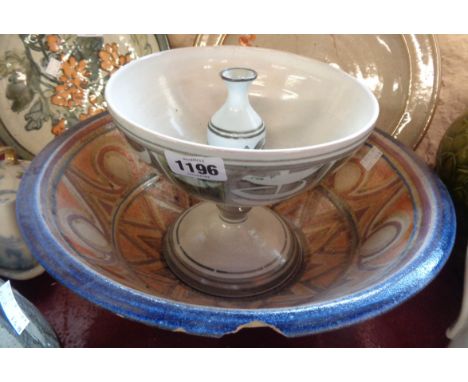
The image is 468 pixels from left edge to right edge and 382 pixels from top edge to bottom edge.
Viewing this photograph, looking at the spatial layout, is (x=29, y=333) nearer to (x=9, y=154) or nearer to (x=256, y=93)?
(x=9, y=154)

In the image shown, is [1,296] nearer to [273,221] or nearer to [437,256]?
[273,221]

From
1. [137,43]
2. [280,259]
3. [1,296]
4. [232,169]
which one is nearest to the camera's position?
[232,169]

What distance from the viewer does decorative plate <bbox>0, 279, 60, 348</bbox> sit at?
0.51m

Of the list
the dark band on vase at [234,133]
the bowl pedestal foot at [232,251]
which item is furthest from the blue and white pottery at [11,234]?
the dark band on vase at [234,133]

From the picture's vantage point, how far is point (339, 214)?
0.72 metres

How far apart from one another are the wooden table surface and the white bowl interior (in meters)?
0.33

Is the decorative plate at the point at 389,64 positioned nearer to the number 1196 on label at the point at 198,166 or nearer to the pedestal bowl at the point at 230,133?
the pedestal bowl at the point at 230,133

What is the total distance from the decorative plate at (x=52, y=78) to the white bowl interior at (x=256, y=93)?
259mm

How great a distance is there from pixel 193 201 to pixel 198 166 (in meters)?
0.36

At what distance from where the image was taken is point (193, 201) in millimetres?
768

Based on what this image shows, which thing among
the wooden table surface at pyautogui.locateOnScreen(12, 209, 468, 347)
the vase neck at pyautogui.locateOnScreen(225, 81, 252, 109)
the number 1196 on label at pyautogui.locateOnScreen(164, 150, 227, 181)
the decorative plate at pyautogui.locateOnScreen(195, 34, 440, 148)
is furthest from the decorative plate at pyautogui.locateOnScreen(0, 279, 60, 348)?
the decorative plate at pyautogui.locateOnScreen(195, 34, 440, 148)

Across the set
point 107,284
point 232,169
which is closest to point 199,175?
point 232,169

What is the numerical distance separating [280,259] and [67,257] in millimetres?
317

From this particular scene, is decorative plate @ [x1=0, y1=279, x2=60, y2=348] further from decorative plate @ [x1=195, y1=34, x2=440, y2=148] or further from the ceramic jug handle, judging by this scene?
decorative plate @ [x1=195, y1=34, x2=440, y2=148]
